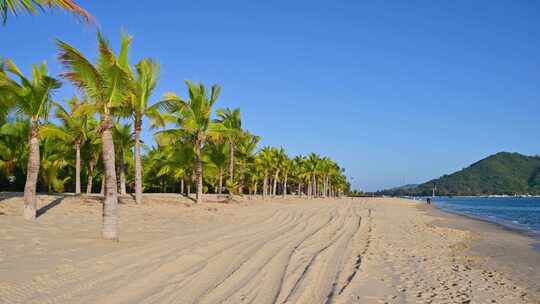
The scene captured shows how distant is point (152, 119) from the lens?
65.8 ft

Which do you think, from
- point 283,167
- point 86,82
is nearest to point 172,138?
point 86,82

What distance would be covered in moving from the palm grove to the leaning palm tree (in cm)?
2

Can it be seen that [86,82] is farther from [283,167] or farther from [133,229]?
[283,167]

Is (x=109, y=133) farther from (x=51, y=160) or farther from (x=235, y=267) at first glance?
(x=51, y=160)

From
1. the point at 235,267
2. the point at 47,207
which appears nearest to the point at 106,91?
the point at 235,267

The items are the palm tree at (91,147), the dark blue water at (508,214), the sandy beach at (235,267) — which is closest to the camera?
the sandy beach at (235,267)

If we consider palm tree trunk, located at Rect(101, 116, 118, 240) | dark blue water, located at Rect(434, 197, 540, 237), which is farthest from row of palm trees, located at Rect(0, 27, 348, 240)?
dark blue water, located at Rect(434, 197, 540, 237)

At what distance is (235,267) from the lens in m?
7.80

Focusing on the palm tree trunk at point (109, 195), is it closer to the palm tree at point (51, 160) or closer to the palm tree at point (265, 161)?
the palm tree at point (51, 160)

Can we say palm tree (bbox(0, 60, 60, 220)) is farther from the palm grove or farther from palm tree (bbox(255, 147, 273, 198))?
palm tree (bbox(255, 147, 273, 198))

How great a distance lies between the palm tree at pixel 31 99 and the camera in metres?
11.6

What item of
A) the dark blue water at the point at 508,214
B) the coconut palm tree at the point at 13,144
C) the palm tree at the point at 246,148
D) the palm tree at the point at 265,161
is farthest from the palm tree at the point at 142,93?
the palm tree at the point at 265,161

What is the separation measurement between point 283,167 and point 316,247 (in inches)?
1910

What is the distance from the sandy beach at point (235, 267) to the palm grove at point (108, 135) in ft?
5.38
